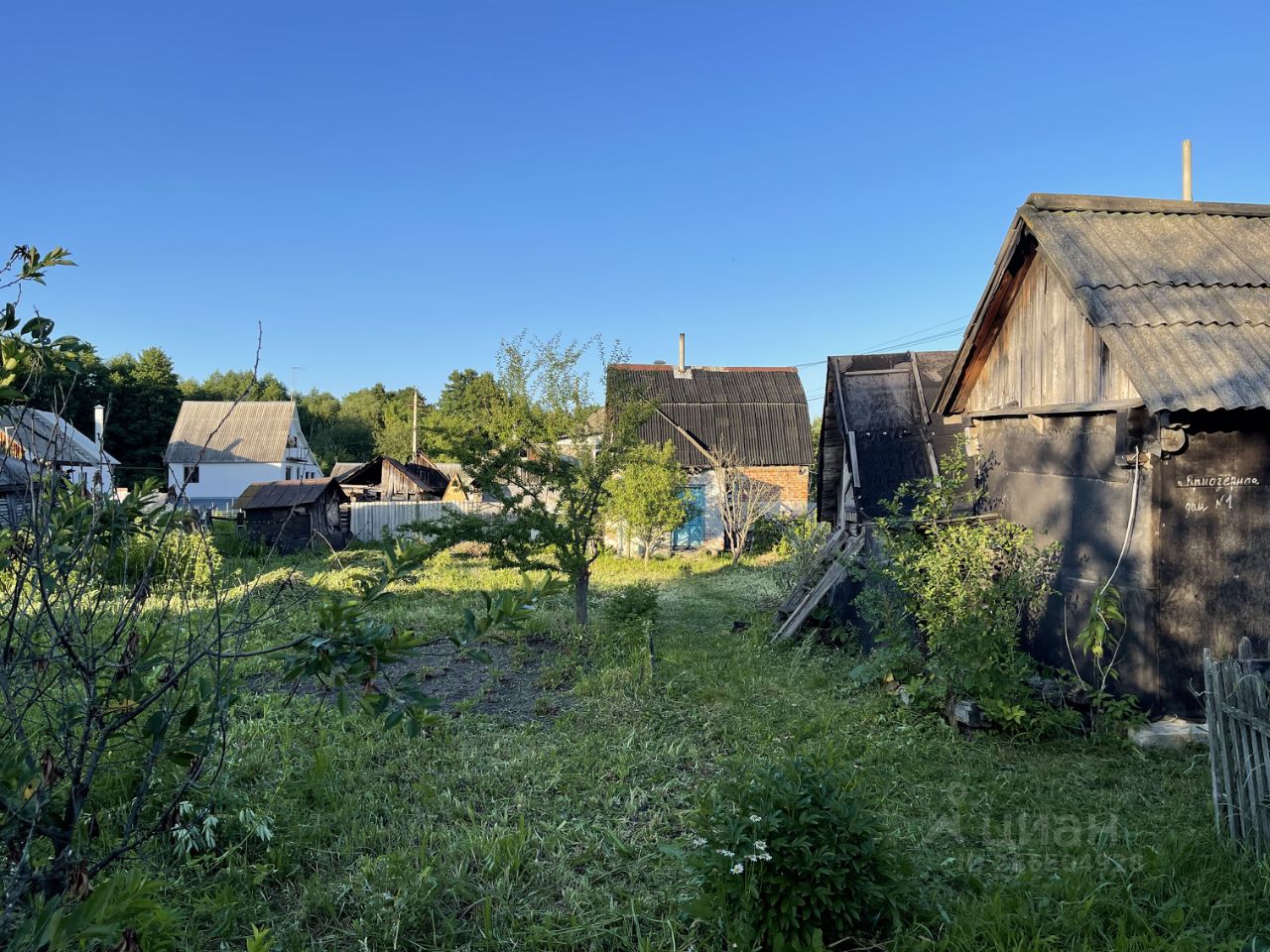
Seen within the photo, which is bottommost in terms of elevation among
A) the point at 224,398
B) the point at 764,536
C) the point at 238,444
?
the point at 764,536

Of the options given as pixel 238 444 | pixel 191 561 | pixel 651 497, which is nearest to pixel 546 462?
pixel 191 561

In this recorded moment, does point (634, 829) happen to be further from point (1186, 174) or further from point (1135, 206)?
point (1186, 174)

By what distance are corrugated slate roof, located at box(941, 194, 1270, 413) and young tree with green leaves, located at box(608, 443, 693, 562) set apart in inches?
459

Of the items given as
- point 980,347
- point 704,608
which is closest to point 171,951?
point 980,347

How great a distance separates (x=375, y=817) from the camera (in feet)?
15.1

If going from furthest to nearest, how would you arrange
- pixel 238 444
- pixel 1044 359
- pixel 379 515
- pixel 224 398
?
pixel 224 398
pixel 238 444
pixel 379 515
pixel 1044 359

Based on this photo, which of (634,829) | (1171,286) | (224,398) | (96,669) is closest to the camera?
(96,669)

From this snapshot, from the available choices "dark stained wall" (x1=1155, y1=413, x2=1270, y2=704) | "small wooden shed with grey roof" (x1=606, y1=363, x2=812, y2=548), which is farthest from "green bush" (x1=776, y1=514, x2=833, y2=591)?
"small wooden shed with grey roof" (x1=606, y1=363, x2=812, y2=548)

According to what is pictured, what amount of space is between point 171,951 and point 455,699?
4.21 m

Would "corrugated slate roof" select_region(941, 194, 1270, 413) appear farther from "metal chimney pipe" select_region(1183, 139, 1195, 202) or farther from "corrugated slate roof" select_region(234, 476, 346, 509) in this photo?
"corrugated slate roof" select_region(234, 476, 346, 509)

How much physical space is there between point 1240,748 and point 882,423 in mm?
7219

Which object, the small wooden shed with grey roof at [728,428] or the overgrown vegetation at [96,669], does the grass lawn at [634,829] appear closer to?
the overgrown vegetation at [96,669]

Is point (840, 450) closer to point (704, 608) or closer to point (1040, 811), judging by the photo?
point (704, 608)

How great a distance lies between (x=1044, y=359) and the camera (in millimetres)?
6906
